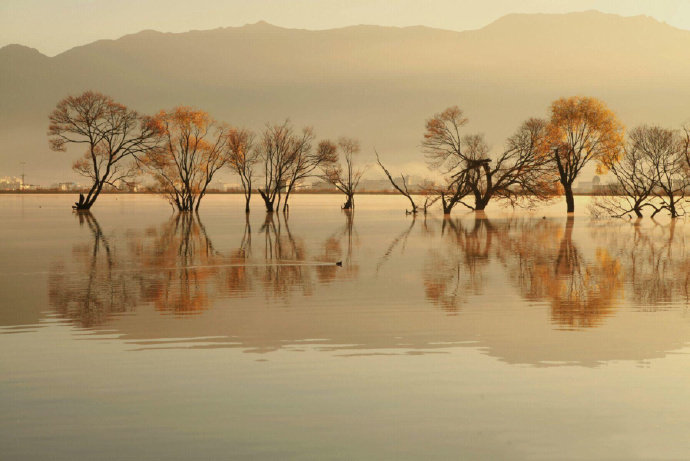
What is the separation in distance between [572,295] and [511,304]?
8.03 ft

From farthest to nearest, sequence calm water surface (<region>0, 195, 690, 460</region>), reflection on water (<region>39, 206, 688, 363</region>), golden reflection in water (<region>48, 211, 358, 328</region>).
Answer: golden reflection in water (<region>48, 211, 358, 328</region>) → reflection on water (<region>39, 206, 688, 363</region>) → calm water surface (<region>0, 195, 690, 460</region>)

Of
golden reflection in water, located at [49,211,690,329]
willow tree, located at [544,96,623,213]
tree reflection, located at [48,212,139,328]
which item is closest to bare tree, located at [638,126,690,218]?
willow tree, located at [544,96,623,213]

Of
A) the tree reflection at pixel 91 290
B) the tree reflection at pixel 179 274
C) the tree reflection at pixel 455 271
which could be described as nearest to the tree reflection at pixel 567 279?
the tree reflection at pixel 455 271

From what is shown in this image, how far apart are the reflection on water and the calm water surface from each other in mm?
98

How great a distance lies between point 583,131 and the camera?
7669 cm

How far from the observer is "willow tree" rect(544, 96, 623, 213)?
7588cm

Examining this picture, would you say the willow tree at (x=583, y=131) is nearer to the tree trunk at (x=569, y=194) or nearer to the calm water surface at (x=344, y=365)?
the tree trunk at (x=569, y=194)

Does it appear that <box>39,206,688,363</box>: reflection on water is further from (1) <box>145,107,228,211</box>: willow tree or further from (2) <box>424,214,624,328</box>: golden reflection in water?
(1) <box>145,107,228,211</box>: willow tree

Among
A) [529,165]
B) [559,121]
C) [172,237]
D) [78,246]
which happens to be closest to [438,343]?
[78,246]

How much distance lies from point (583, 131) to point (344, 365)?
70.7 metres

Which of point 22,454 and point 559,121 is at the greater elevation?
point 559,121

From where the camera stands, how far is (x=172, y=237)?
141 feet

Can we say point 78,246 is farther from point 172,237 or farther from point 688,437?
point 688,437

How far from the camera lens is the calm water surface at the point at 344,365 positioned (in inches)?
308
